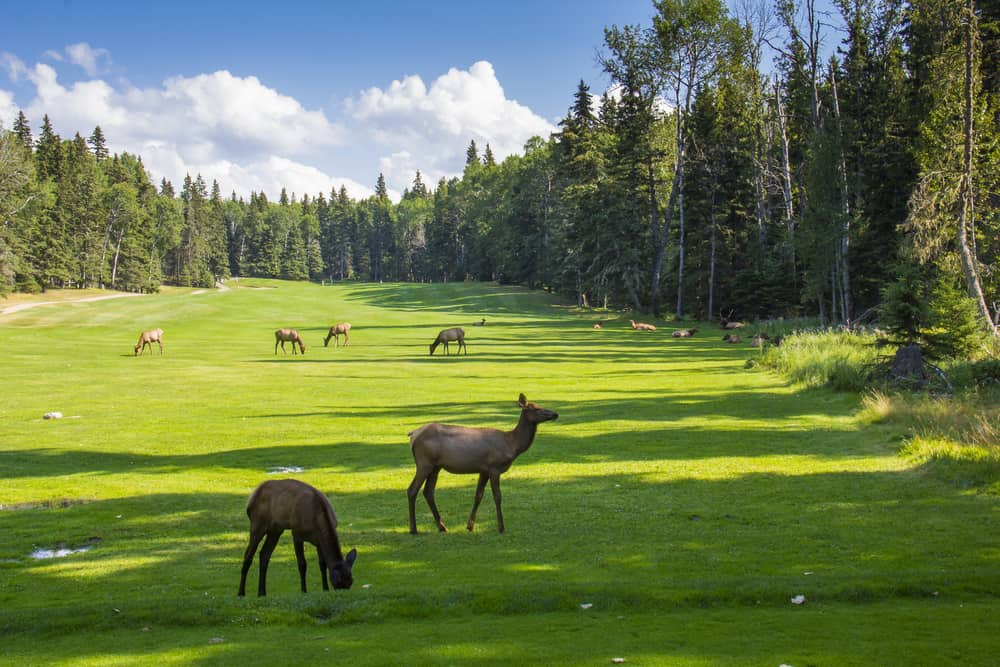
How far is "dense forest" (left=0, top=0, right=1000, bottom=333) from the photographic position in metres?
32.6

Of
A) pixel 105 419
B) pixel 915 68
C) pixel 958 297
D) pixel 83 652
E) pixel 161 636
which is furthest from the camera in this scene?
pixel 915 68

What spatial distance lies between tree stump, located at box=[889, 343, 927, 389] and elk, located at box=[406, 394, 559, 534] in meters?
15.7

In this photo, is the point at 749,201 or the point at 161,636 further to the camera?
the point at 749,201

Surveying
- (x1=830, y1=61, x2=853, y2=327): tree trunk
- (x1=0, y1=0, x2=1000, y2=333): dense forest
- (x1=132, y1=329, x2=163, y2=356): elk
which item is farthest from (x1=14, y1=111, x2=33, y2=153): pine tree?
(x1=830, y1=61, x2=853, y2=327): tree trunk

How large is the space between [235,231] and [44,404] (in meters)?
176

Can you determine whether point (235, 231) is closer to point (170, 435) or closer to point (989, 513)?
point (170, 435)

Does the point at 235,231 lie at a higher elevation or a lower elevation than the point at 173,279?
higher

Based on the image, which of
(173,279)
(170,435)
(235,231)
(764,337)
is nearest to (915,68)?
(764,337)

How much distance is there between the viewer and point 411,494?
11031mm

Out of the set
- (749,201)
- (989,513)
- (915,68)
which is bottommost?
(989,513)

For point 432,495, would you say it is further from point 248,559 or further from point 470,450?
point 248,559

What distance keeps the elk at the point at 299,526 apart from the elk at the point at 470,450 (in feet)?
8.33

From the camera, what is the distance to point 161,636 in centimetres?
717

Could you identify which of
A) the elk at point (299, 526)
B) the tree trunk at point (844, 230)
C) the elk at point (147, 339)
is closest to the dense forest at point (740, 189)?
the tree trunk at point (844, 230)
